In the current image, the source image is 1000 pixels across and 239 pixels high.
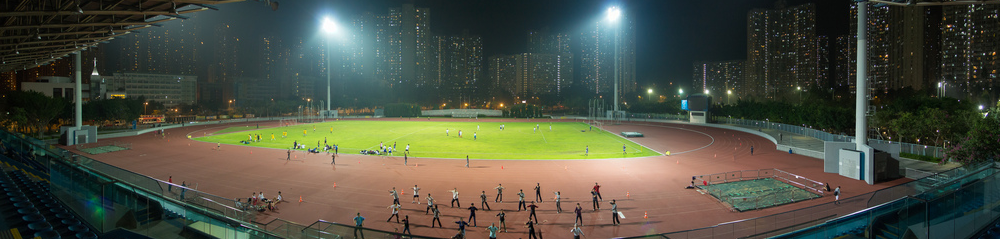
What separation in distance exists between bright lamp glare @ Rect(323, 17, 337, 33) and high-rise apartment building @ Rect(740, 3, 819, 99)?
119m

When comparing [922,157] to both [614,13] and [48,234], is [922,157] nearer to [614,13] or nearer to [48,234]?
[48,234]

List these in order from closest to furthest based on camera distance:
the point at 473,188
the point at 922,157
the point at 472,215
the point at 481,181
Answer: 1. the point at 472,215
2. the point at 473,188
3. the point at 481,181
4. the point at 922,157

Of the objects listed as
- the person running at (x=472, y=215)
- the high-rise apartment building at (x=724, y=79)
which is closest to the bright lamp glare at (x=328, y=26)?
the person running at (x=472, y=215)

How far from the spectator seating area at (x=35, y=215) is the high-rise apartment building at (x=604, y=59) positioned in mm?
140894

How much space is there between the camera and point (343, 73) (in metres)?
170

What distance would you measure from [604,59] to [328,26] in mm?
122612

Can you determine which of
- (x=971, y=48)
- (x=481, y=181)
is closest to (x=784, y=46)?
(x=971, y=48)

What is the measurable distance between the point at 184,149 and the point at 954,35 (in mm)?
130575

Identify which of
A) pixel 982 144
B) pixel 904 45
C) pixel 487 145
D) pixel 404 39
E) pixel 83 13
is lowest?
pixel 487 145

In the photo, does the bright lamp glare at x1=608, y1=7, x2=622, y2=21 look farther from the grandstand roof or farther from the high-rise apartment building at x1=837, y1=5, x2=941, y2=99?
the high-rise apartment building at x1=837, y1=5, x2=941, y2=99

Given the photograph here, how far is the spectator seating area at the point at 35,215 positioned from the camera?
8796mm

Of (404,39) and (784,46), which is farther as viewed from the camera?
(404,39)

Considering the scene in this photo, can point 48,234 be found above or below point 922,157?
above

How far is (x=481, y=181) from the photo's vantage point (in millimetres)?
24359
